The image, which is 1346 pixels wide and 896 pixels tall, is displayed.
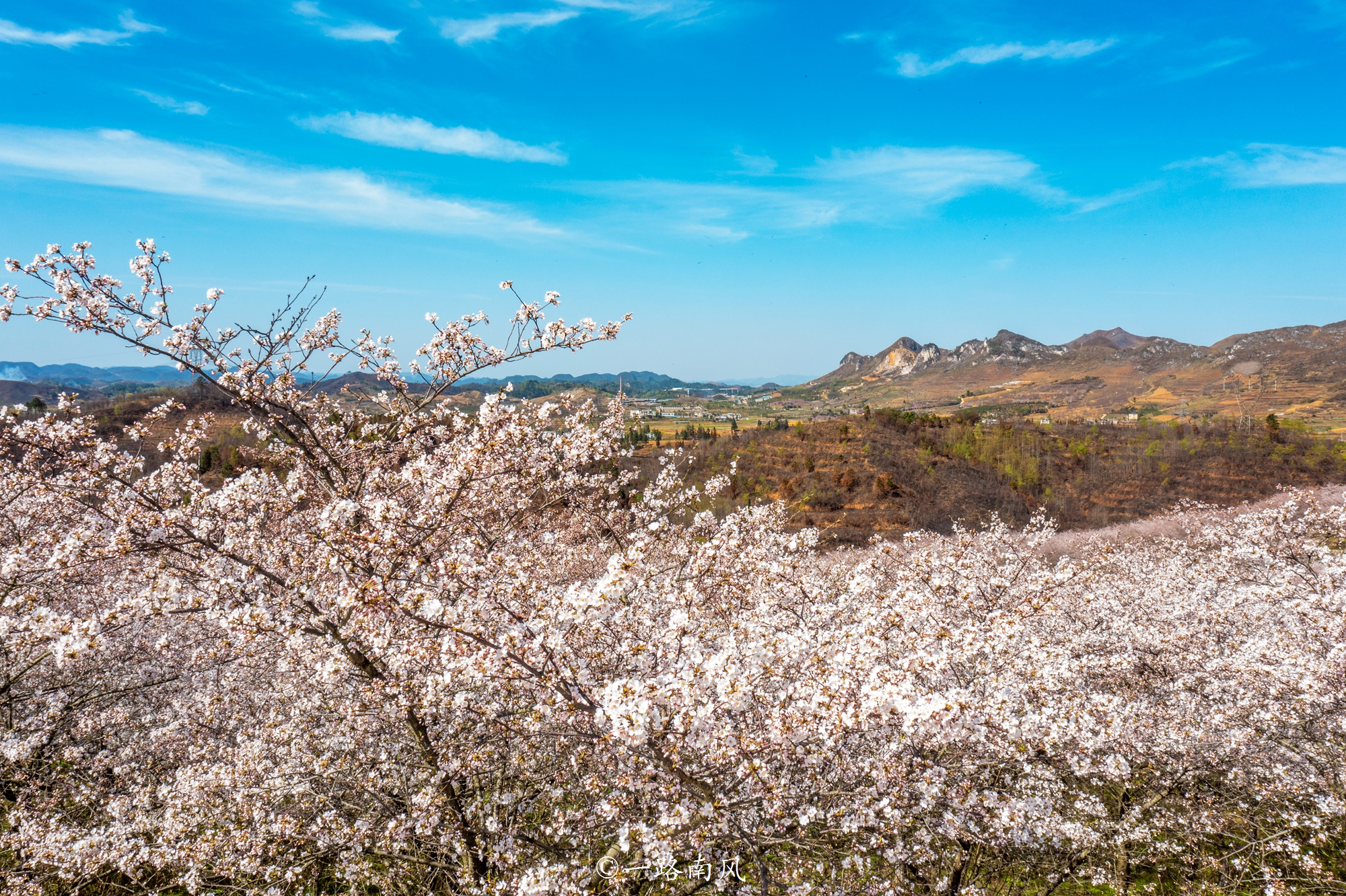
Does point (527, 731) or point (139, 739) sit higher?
point (527, 731)

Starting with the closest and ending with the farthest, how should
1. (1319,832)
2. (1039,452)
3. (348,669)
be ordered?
(348,669) → (1319,832) → (1039,452)

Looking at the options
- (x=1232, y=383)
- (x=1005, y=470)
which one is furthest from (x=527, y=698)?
(x=1232, y=383)

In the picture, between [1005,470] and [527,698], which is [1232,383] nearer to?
[1005,470]

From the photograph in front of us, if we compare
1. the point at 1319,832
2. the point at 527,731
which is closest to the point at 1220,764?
the point at 1319,832

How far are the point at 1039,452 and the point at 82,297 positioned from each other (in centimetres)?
8357

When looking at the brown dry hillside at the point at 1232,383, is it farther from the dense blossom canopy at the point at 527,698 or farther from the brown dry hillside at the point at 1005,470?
the dense blossom canopy at the point at 527,698

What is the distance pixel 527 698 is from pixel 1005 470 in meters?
75.8

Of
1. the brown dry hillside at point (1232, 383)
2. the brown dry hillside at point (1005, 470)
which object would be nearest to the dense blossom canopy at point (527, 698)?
the brown dry hillside at point (1005, 470)

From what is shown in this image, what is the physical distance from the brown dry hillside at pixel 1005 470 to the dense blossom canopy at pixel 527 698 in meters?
43.0

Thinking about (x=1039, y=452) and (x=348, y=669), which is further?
(x=1039, y=452)

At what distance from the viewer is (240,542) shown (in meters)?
6.64

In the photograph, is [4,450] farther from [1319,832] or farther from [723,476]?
[1319,832]

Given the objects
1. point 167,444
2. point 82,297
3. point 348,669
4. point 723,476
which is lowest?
point 348,669

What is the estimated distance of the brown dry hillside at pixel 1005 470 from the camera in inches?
2325
